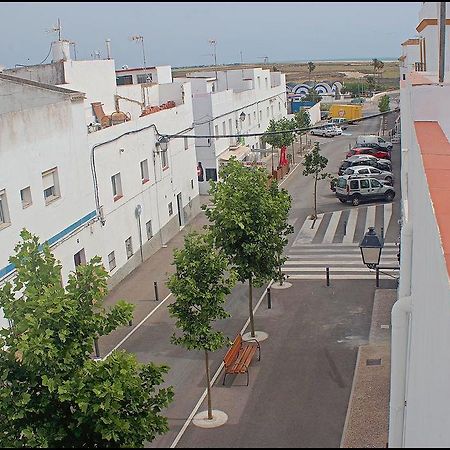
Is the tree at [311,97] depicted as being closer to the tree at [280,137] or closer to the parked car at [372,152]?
the tree at [280,137]

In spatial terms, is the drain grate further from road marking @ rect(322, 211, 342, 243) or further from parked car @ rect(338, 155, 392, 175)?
parked car @ rect(338, 155, 392, 175)

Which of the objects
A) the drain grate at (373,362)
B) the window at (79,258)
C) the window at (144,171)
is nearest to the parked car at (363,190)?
the window at (144,171)

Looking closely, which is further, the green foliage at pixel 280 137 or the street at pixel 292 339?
the green foliage at pixel 280 137

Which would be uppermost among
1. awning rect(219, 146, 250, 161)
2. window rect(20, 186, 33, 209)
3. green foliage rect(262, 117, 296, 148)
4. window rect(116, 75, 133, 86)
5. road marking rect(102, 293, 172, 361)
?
window rect(116, 75, 133, 86)

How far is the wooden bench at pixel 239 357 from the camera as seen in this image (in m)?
12.6

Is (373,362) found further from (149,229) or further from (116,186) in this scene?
(149,229)

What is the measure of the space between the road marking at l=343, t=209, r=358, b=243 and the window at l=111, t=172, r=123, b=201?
Result: 842 centimetres

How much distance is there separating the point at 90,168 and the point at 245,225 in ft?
20.7

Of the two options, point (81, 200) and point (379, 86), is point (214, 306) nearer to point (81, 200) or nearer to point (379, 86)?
point (81, 200)

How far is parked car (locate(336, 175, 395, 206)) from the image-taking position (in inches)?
1101

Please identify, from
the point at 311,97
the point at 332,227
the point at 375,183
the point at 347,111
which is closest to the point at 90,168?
the point at 332,227

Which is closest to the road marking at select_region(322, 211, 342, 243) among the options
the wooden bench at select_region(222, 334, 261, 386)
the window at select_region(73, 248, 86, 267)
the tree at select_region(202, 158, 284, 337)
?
the tree at select_region(202, 158, 284, 337)

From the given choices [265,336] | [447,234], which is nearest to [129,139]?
[265,336]

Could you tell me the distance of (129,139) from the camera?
20.8 m
